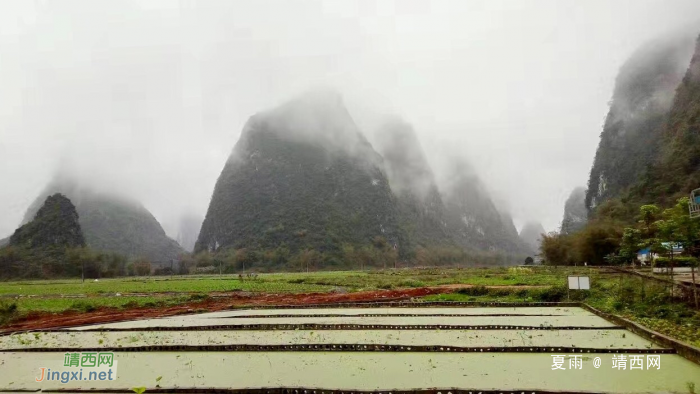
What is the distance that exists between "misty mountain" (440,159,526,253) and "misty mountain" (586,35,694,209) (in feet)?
210

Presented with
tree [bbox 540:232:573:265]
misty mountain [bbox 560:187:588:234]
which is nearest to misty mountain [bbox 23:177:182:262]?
tree [bbox 540:232:573:265]

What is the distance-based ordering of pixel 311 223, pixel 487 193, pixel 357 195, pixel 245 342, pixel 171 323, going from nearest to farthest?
pixel 245 342 < pixel 171 323 < pixel 311 223 < pixel 357 195 < pixel 487 193

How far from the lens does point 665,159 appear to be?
54062 mm

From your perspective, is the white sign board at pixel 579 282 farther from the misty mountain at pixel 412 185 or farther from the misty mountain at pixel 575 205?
the misty mountain at pixel 575 205

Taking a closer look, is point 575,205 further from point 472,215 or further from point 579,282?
point 579,282

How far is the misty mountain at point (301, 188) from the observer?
9700 centimetres

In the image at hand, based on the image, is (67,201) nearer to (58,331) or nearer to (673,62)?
(58,331)

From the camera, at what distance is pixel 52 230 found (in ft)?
247

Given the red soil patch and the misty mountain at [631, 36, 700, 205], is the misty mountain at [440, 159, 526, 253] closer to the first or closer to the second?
the misty mountain at [631, 36, 700, 205]


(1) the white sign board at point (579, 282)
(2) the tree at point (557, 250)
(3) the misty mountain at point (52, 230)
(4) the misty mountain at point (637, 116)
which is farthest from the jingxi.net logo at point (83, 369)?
(3) the misty mountain at point (52, 230)

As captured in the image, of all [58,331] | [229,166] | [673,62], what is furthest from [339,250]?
[58,331]

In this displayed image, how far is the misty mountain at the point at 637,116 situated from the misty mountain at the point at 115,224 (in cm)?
10433

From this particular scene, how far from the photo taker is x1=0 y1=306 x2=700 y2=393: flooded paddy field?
672 centimetres

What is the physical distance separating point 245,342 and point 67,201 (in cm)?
8684
